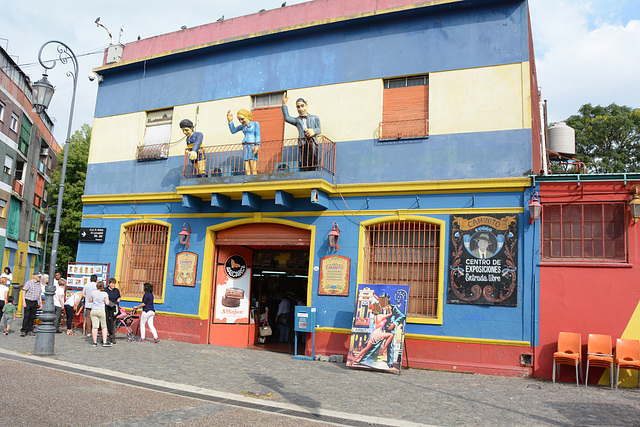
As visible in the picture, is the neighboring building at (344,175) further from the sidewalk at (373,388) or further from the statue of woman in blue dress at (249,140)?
the sidewalk at (373,388)

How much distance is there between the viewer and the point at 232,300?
14219mm

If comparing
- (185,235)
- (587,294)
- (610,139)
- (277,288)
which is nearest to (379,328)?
(587,294)

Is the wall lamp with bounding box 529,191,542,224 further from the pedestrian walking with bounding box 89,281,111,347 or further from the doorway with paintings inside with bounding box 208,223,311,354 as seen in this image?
the pedestrian walking with bounding box 89,281,111,347

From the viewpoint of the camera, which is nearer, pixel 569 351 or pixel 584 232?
pixel 569 351

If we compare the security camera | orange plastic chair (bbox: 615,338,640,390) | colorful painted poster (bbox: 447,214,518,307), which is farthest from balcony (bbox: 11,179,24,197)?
orange plastic chair (bbox: 615,338,640,390)

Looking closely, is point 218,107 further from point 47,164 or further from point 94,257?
point 47,164

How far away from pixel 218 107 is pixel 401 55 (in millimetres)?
5445

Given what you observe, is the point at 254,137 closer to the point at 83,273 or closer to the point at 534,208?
the point at 534,208

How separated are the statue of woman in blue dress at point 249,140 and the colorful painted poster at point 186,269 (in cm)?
294

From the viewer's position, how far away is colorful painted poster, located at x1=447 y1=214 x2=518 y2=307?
35.0ft

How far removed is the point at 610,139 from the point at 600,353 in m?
23.7

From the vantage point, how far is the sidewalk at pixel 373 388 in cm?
725

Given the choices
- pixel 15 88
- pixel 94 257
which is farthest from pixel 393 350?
pixel 15 88

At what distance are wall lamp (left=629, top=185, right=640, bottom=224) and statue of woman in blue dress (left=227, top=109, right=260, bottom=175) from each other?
27.9 ft
